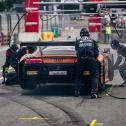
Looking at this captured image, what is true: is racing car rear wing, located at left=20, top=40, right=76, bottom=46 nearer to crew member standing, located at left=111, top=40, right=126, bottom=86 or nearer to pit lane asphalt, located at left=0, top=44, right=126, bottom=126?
pit lane asphalt, located at left=0, top=44, right=126, bottom=126

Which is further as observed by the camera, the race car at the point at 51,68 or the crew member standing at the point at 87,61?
the race car at the point at 51,68

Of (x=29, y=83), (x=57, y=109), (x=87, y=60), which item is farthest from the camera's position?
(x=29, y=83)

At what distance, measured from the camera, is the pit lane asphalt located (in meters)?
11.1

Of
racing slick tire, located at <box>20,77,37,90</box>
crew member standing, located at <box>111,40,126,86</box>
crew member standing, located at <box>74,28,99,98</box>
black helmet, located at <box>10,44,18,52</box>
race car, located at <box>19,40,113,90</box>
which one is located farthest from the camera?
black helmet, located at <box>10,44,18,52</box>

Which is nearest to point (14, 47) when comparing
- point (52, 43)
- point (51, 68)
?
point (52, 43)

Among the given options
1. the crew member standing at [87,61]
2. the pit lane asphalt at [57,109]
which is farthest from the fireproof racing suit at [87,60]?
the pit lane asphalt at [57,109]

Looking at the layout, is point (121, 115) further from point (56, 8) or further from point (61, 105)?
point (56, 8)

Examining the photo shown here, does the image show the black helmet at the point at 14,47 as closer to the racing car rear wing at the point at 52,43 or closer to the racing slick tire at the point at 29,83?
the racing car rear wing at the point at 52,43

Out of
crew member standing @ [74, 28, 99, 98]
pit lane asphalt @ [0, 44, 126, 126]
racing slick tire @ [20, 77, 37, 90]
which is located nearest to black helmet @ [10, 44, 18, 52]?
pit lane asphalt @ [0, 44, 126, 126]

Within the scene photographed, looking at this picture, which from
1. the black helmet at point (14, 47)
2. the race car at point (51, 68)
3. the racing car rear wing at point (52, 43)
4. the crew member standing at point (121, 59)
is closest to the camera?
the race car at point (51, 68)

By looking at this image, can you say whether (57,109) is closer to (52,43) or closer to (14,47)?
(52,43)

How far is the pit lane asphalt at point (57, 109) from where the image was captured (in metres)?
11.1

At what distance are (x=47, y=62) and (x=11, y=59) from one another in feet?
7.67

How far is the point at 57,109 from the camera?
12531 mm
